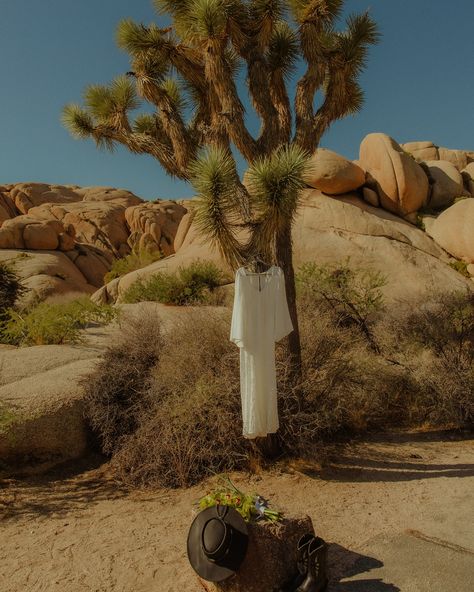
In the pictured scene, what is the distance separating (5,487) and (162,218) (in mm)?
25129

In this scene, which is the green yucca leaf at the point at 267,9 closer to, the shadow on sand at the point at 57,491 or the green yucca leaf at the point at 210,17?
the green yucca leaf at the point at 210,17

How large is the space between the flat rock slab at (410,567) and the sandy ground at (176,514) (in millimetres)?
56

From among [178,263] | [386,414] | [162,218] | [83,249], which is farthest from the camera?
[162,218]

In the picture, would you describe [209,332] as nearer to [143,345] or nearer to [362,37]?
[143,345]

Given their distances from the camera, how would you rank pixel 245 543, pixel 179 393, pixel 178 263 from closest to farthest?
pixel 245 543 → pixel 179 393 → pixel 178 263

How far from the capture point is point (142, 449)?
18.9 feet

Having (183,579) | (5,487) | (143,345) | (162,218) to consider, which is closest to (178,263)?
(143,345)

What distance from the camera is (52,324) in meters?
9.06

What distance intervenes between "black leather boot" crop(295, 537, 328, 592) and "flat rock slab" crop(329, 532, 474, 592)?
0.25 meters

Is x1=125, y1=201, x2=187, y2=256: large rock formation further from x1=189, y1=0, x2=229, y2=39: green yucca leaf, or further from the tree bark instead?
the tree bark

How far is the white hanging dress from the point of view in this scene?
5.08m

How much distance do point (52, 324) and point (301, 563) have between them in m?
7.26

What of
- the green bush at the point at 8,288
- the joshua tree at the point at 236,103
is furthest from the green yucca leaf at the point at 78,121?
the green bush at the point at 8,288

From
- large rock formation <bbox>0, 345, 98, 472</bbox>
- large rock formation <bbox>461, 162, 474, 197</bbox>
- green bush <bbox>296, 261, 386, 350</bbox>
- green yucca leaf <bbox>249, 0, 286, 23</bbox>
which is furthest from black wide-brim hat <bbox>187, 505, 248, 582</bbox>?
large rock formation <bbox>461, 162, 474, 197</bbox>
